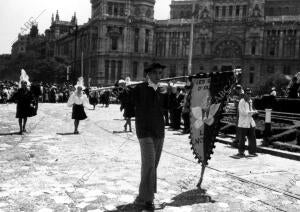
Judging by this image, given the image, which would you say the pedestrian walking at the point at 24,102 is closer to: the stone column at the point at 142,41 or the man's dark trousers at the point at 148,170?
the man's dark trousers at the point at 148,170

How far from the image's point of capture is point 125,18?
71.6 meters

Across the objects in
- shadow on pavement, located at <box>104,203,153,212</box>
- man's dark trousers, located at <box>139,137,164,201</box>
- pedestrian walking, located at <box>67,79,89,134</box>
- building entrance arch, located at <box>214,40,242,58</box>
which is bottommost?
shadow on pavement, located at <box>104,203,153,212</box>

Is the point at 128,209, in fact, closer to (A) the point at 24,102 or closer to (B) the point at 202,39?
(A) the point at 24,102

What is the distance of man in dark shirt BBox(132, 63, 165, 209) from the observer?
614 centimetres

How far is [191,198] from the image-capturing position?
6.76 meters

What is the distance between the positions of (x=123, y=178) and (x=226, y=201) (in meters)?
2.11

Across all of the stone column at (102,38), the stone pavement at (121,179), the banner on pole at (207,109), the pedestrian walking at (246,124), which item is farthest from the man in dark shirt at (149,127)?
the stone column at (102,38)

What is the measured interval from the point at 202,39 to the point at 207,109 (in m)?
66.1

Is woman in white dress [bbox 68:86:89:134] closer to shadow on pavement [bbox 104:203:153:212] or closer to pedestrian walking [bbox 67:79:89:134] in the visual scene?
pedestrian walking [bbox 67:79:89:134]

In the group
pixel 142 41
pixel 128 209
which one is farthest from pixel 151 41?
pixel 128 209

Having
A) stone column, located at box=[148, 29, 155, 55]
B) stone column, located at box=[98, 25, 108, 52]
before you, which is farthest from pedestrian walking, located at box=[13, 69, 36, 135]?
stone column, located at box=[148, 29, 155, 55]

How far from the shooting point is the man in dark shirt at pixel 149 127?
20.2 feet

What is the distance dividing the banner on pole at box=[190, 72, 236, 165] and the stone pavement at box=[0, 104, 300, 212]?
727mm

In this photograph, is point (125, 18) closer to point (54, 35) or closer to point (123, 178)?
point (54, 35)
